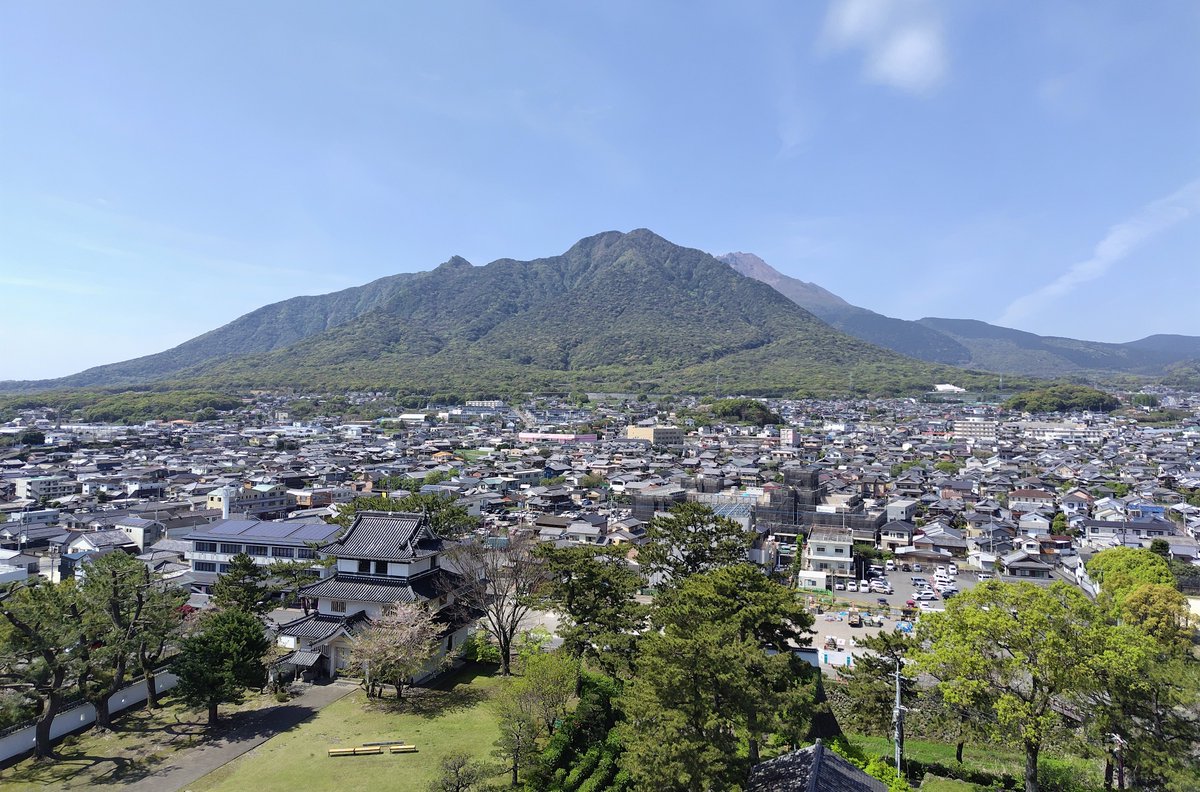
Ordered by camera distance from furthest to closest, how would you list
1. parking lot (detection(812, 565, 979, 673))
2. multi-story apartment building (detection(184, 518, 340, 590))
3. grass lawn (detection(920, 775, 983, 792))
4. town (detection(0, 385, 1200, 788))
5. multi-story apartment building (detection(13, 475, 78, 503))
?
Result: 1. multi-story apartment building (detection(13, 475, 78, 503))
2. multi-story apartment building (detection(184, 518, 340, 590))
3. parking lot (detection(812, 565, 979, 673))
4. town (detection(0, 385, 1200, 788))
5. grass lawn (detection(920, 775, 983, 792))

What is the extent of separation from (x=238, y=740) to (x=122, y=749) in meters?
2.41

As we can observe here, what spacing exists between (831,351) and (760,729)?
19321 cm

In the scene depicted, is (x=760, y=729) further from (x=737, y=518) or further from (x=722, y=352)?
(x=722, y=352)

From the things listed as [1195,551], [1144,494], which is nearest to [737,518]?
[1195,551]

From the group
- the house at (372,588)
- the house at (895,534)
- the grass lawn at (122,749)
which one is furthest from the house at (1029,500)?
the grass lawn at (122,749)

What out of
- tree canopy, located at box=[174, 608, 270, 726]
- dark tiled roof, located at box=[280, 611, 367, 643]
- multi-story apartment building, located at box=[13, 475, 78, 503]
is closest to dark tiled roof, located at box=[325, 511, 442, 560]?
dark tiled roof, located at box=[280, 611, 367, 643]

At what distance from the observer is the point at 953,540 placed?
40.9 meters

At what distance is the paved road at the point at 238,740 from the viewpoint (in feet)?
43.9

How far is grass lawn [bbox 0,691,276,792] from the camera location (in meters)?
13.3

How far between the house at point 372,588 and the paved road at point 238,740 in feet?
3.91

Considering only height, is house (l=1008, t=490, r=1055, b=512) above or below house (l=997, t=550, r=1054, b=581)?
above

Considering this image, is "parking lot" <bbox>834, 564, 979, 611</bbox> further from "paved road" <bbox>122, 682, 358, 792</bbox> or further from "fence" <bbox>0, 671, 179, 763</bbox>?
"fence" <bbox>0, 671, 179, 763</bbox>

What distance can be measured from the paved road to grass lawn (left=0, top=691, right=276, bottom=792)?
0.32 meters

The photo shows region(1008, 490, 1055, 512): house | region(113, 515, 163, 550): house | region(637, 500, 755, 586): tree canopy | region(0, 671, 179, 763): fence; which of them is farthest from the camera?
region(1008, 490, 1055, 512): house
